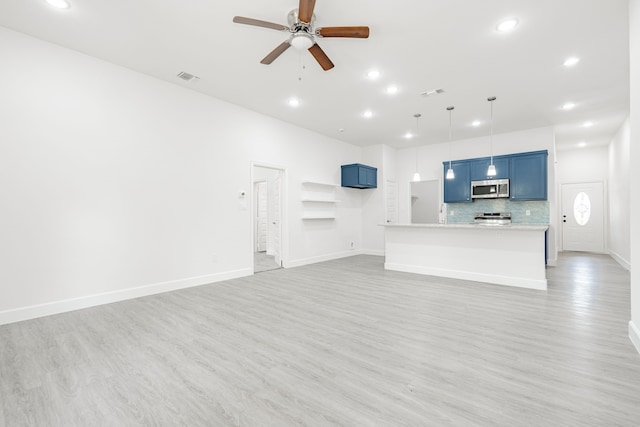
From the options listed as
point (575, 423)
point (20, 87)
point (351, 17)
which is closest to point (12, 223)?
point (20, 87)

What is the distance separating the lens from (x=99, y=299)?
366 centimetres

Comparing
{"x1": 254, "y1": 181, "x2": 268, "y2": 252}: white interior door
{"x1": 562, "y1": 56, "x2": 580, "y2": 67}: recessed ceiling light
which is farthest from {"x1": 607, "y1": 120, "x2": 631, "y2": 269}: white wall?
{"x1": 254, "y1": 181, "x2": 268, "y2": 252}: white interior door

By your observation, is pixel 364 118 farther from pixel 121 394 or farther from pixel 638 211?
pixel 121 394

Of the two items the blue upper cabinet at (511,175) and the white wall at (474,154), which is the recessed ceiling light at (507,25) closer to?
the blue upper cabinet at (511,175)

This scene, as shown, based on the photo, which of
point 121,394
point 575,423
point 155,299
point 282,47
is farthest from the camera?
point 155,299

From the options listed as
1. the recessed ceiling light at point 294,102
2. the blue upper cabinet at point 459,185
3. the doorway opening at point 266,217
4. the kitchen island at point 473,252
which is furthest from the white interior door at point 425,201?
the recessed ceiling light at point 294,102

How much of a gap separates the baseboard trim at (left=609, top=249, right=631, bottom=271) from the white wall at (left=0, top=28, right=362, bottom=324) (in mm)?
7622

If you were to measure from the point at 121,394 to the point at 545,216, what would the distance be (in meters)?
8.06

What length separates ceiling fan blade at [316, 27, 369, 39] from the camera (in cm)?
269

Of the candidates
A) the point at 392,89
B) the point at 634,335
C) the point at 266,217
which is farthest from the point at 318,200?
the point at 634,335

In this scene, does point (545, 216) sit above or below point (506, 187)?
below

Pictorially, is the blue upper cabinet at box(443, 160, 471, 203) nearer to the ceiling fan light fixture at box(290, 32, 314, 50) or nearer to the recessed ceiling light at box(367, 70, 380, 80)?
the recessed ceiling light at box(367, 70, 380, 80)

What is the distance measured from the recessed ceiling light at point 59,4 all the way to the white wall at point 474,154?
775cm

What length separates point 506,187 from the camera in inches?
263
